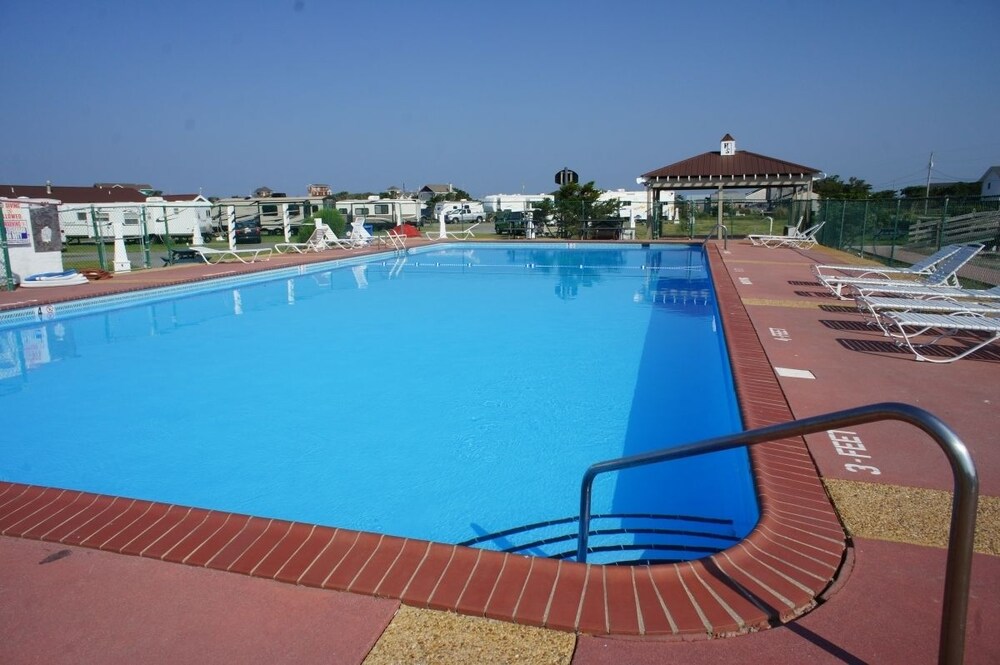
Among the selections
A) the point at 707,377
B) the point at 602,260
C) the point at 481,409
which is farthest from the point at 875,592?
the point at 602,260

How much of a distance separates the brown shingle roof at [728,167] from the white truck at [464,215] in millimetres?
15751

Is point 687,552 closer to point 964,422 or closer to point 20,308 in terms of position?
point 964,422

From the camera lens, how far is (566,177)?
2895 cm

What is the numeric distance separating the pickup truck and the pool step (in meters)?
34.8

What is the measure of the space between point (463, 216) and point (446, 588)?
37.7 metres

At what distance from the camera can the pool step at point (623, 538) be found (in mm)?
3662

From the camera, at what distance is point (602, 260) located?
1942 centimetres

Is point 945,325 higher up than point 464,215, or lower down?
lower down

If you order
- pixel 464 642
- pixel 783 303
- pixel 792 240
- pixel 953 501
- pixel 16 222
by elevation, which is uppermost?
pixel 16 222

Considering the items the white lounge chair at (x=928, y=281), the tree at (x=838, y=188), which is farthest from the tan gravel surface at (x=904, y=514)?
the tree at (x=838, y=188)

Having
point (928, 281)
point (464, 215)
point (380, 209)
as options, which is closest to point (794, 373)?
point (928, 281)

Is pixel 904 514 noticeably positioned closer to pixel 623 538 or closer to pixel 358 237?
pixel 623 538

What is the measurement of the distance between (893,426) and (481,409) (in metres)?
3.48

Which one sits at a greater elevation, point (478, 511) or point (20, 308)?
point (20, 308)
